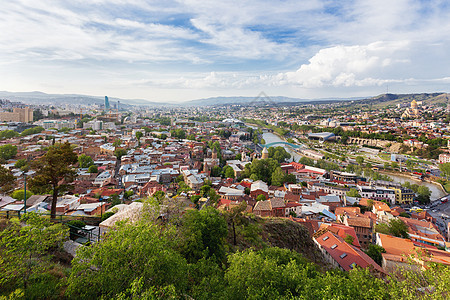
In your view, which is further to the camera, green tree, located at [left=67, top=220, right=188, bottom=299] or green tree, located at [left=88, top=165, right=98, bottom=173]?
green tree, located at [left=88, top=165, right=98, bottom=173]

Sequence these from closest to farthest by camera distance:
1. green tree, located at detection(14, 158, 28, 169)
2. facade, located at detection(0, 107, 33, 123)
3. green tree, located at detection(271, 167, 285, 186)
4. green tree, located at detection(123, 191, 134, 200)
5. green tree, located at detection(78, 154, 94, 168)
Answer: green tree, located at detection(123, 191, 134, 200) < green tree, located at detection(14, 158, 28, 169) < green tree, located at detection(271, 167, 285, 186) < green tree, located at detection(78, 154, 94, 168) < facade, located at detection(0, 107, 33, 123)

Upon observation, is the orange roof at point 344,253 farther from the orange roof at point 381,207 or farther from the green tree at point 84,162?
the green tree at point 84,162

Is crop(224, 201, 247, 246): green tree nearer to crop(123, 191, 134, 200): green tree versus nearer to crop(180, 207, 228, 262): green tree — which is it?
crop(180, 207, 228, 262): green tree

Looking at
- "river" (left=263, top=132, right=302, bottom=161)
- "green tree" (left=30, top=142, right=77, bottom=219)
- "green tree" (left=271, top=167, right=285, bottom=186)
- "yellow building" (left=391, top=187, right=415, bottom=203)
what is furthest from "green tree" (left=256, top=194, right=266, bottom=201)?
"river" (left=263, top=132, right=302, bottom=161)

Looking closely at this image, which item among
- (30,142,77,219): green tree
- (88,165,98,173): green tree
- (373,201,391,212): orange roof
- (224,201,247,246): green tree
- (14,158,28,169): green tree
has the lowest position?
(373,201,391,212): orange roof

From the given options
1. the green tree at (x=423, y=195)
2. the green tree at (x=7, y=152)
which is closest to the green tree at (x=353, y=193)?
the green tree at (x=423, y=195)

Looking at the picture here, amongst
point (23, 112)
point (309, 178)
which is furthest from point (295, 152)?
point (23, 112)
